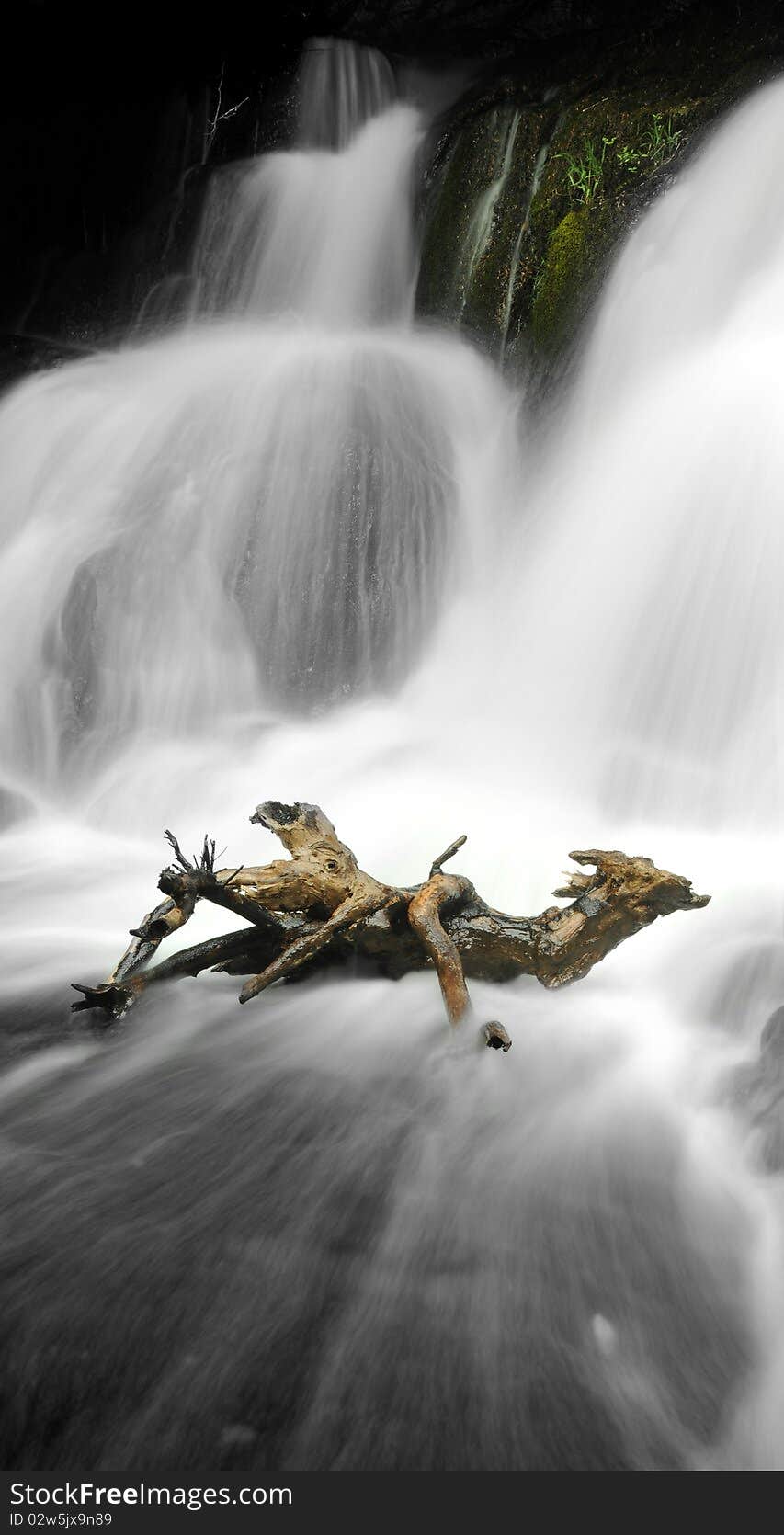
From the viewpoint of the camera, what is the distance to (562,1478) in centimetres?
172

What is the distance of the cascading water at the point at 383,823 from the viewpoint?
194 centimetres

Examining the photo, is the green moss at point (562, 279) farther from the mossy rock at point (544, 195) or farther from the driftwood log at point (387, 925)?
the driftwood log at point (387, 925)

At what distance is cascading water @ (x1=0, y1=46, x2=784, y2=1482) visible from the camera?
194cm

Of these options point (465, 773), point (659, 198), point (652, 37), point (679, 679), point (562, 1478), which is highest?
point (652, 37)

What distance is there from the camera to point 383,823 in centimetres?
523

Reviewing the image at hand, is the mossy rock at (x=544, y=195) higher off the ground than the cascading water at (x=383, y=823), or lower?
higher

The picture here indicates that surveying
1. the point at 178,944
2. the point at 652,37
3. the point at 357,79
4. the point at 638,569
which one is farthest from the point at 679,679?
the point at 357,79

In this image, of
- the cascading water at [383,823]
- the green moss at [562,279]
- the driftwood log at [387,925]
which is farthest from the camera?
the green moss at [562,279]

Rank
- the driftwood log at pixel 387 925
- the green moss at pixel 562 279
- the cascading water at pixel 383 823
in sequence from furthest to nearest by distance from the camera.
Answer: the green moss at pixel 562 279 < the driftwood log at pixel 387 925 < the cascading water at pixel 383 823

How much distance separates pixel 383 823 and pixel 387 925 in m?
1.95

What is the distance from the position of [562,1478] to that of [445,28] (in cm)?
1515

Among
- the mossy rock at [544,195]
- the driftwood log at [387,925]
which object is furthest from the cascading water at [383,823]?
the mossy rock at [544,195]

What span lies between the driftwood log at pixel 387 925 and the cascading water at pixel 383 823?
0.14m

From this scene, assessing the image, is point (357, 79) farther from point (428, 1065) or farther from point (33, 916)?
point (428, 1065)
